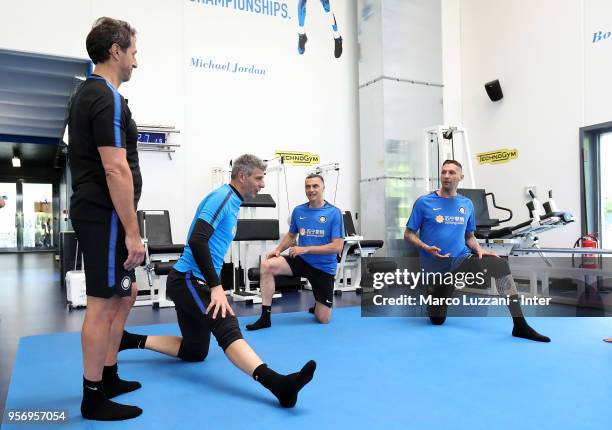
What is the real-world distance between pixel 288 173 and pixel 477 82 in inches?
132

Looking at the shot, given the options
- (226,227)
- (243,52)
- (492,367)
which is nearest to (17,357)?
(226,227)

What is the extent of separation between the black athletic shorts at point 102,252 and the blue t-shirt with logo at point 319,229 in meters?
2.33

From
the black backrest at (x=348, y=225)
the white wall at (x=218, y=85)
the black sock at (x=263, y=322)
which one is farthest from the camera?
the black backrest at (x=348, y=225)

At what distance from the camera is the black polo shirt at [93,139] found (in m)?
1.86

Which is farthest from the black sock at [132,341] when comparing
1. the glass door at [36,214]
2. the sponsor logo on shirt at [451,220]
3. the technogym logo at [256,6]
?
the glass door at [36,214]

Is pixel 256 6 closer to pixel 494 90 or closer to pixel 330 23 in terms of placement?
pixel 330 23

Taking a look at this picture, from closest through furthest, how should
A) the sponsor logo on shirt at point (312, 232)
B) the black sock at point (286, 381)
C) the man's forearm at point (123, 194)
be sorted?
1. the man's forearm at point (123, 194)
2. the black sock at point (286, 381)
3. the sponsor logo on shirt at point (312, 232)

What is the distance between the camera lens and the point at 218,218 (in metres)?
2.44

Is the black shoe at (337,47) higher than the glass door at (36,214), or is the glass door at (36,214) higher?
the black shoe at (337,47)

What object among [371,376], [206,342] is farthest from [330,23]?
[371,376]

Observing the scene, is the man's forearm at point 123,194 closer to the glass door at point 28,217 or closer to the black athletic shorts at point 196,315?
the black athletic shorts at point 196,315

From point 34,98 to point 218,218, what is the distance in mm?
8983

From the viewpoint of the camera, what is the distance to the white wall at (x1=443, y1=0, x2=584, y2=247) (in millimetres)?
6215

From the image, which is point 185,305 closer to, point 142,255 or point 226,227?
point 226,227
